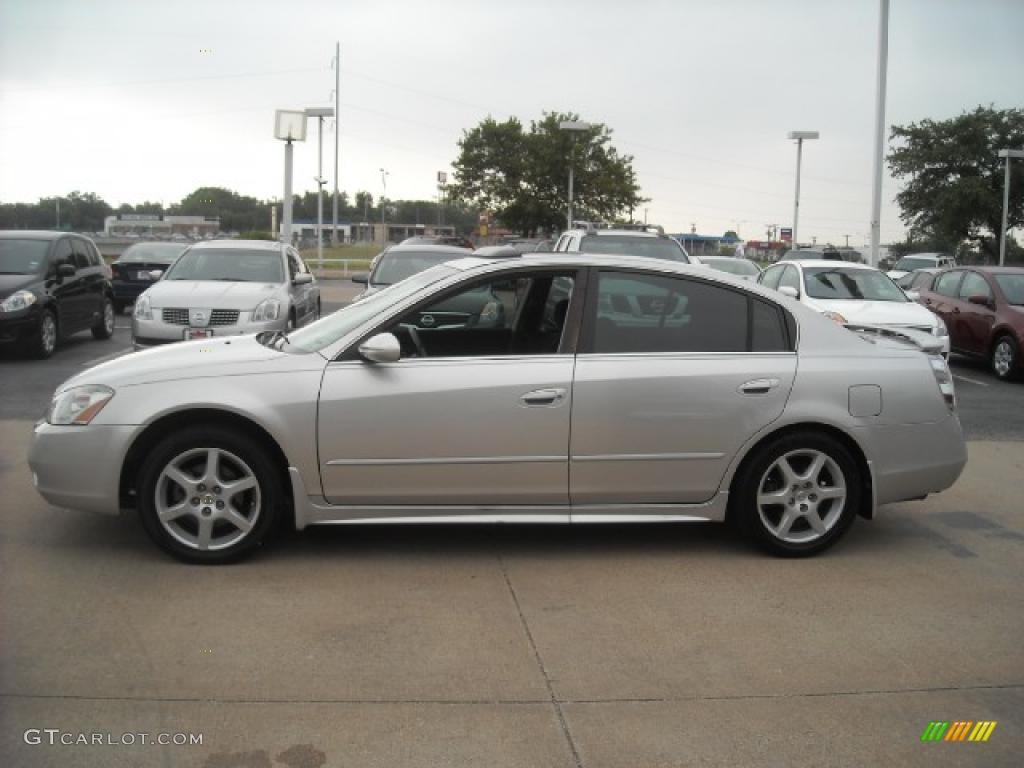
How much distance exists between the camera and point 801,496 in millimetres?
5340

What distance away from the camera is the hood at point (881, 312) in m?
12.3

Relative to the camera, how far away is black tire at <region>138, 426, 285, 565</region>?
16.2ft

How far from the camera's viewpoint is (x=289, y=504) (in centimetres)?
512

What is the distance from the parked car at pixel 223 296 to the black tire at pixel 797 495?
7023 millimetres

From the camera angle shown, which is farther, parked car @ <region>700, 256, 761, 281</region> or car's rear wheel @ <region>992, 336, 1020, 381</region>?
parked car @ <region>700, 256, 761, 281</region>

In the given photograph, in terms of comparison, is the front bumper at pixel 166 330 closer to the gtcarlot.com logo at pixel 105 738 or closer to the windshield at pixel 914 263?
the gtcarlot.com logo at pixel 105 738

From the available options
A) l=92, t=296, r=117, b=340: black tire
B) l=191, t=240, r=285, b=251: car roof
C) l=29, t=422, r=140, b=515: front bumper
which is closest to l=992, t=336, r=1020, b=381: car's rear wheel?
l=191, t=240, r=285, b=251: car roof

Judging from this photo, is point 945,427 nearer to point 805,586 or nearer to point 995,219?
point 805,586

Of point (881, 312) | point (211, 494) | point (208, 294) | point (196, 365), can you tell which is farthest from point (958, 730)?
point (208, 294)

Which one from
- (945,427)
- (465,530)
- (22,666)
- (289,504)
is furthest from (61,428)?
(945,427)

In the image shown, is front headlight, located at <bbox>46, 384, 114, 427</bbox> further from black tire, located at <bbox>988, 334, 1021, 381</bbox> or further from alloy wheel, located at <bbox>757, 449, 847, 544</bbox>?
black tire, located at <bbox>988, 334, 1021, 381</bbox>

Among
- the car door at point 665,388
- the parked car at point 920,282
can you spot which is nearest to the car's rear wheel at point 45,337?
the car door at point 665,388

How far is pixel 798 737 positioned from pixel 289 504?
2.71 metres

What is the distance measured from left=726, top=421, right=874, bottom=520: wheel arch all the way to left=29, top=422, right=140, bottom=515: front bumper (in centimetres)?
300
